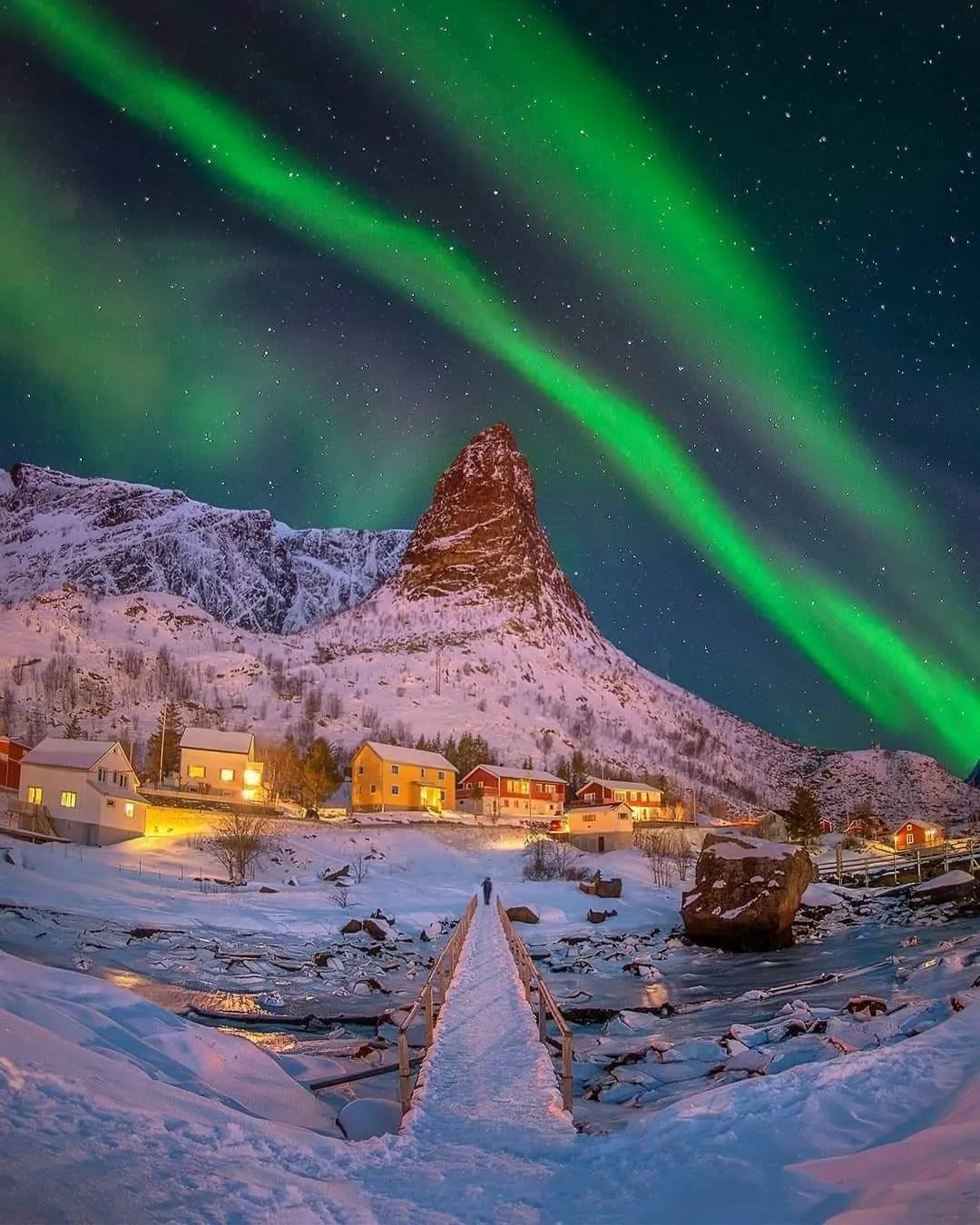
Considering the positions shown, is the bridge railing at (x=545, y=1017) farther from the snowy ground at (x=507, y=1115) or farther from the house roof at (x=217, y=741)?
the house roof at (x=217, y=741)

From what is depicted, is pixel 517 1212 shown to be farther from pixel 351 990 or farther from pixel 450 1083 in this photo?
pixel 351 990

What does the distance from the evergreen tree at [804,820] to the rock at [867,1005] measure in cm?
7801

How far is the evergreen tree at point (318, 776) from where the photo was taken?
93688mm

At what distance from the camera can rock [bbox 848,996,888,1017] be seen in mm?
18062

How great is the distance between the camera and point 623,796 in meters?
107

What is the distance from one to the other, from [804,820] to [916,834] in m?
23.8

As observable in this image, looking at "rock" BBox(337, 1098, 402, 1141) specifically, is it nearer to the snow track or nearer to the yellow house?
the snow track

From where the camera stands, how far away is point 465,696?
187 meters

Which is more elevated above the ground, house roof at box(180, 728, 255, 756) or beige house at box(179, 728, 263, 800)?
house roof at box(180, 728, 255, 756)

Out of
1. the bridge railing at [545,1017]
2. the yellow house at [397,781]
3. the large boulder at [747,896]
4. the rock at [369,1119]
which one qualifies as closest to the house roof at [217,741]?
the yellow house at [397,781]

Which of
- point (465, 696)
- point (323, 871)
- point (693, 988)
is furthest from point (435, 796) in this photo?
point (465, 696)

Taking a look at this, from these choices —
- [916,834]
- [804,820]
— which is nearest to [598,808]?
[804,820]

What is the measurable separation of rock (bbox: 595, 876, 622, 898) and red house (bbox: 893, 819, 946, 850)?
67.4 meters

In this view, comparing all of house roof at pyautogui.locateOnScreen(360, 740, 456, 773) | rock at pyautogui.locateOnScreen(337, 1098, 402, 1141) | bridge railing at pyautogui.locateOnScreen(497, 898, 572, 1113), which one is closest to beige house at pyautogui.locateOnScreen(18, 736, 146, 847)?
house roof at pyautogui.locateOnScreen(360, 740, 456, 773)
